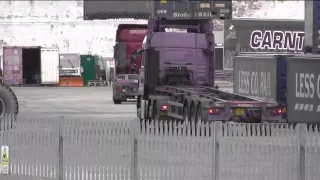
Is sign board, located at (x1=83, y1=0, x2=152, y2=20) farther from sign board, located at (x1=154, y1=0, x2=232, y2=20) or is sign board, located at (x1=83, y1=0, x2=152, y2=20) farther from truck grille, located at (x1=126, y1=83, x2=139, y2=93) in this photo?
sign board, located at (x1=154, y1=0, x2=232, y2=20)

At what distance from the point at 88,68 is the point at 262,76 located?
32.7 meters

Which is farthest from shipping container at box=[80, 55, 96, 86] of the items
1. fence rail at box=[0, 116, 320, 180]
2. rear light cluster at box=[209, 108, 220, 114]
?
fence rail at box=[0, 116, 320, 180]

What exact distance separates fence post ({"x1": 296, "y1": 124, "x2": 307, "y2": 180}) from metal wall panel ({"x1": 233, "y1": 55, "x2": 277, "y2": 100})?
13341 millimetres

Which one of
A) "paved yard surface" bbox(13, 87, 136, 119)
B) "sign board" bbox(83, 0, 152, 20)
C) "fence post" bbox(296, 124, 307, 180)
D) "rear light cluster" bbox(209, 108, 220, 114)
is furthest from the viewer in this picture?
"sign board" bbox(83, 0, 152, 20)

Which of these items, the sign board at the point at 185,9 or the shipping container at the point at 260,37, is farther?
the shipping container at the point at 260,37

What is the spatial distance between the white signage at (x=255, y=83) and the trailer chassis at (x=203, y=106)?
2.65m

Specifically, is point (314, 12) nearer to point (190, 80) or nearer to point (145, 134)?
point (190, 80)

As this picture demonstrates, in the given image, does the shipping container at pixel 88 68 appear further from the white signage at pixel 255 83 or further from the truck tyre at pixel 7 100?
the truck tyre at pixel 7 100

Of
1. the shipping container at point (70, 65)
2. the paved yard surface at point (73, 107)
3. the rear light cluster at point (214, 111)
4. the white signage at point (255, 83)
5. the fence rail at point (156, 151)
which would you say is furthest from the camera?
the shipping container at point (70, 65)

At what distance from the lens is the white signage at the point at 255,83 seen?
24.2 meters

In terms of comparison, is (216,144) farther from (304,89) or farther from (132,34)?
(132,34)

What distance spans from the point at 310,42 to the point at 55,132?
19747 millimetres

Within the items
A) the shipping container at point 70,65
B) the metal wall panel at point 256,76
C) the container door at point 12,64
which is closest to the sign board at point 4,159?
the metal wall panel at point 256,76

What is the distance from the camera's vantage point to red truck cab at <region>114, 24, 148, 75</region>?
35.0 m
